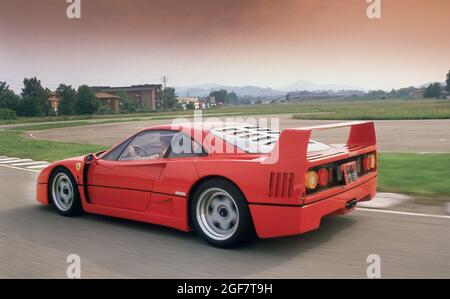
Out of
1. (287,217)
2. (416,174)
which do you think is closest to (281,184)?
(287,217)

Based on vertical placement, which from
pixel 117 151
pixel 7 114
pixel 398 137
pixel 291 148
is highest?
pixel 7 114

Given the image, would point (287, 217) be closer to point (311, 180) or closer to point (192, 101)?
point (311, 180)

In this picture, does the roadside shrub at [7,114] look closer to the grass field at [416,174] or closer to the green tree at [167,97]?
the green tree at [167,97]

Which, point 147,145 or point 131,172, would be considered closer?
point 131,172

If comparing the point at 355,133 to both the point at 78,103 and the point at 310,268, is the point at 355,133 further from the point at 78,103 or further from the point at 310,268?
the point at 78,103

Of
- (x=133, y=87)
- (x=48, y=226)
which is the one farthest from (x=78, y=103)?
(x=48, y=226)

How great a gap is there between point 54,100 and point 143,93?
14.0 meters

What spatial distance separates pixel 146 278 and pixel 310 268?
1.40 meters

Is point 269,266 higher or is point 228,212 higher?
point 228,212

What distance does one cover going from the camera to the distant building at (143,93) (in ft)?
218

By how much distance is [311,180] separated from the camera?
4320mm

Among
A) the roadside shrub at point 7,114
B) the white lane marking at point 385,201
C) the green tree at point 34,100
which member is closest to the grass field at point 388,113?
the white lane marking at point 385,201

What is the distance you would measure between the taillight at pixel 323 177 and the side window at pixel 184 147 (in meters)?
1.22
